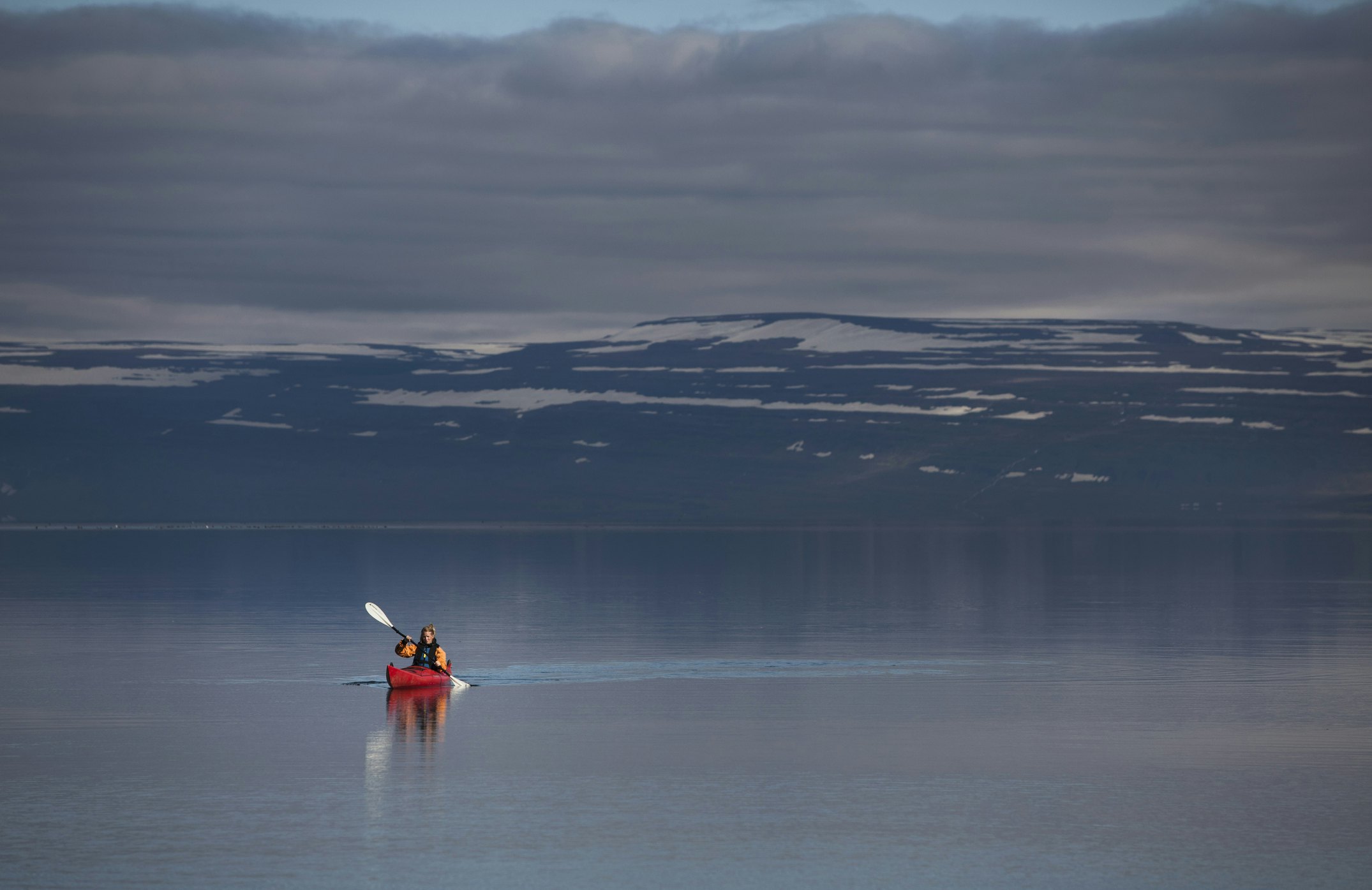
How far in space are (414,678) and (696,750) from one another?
38.8ft

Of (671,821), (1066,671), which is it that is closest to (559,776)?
(671,821)

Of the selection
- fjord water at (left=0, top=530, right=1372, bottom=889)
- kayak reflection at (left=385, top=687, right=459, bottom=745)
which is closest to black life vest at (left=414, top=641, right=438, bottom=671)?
kayak reflection at (left=385, top=687, right=459, bottom=745)

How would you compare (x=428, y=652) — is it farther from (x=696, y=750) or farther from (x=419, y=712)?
(x=696, y=750)

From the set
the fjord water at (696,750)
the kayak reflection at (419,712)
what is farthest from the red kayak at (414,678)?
the fjord water at (696,750)

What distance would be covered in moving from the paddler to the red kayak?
138mm

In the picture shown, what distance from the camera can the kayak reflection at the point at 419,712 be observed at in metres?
35.2

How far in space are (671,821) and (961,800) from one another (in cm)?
434

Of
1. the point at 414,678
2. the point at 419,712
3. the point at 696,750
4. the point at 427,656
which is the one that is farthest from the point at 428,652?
the point at 696,750

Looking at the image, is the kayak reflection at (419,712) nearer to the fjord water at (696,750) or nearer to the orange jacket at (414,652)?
the fjord water at (696,750)

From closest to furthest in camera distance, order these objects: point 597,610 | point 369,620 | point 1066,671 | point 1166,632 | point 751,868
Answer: point 751,868, point 1066,671, point 1166,632, point 369,620, point 597,610

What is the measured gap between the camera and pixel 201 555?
500 feet

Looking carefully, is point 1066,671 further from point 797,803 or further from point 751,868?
point 751,868

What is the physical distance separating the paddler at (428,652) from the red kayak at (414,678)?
0.14 meters

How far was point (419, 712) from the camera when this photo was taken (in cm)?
3916
